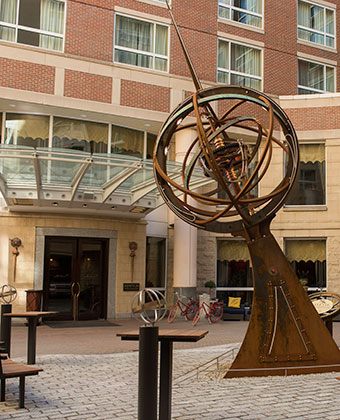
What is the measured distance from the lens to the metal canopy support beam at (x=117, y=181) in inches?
571

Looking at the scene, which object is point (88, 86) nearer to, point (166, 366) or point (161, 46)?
A: point (161, 46)

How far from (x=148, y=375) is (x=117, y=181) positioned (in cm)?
1119

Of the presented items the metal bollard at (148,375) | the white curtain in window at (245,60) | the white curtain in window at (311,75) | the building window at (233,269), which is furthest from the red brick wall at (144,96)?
the metal bollard at (148,375)

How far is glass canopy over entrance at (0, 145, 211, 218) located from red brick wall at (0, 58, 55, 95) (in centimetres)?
367

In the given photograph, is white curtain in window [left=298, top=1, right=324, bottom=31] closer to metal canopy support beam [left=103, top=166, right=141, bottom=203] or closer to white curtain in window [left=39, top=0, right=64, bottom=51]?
white curtain in window [left=39, top=0, right=64, bottom=51]

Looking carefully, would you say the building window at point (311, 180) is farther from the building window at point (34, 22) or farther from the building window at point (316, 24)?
the building window at point (34, 22)

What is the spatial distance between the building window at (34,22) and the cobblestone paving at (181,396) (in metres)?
12.7

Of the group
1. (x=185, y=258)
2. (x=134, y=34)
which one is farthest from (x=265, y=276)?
(x=134, y=34)

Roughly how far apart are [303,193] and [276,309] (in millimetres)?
13960

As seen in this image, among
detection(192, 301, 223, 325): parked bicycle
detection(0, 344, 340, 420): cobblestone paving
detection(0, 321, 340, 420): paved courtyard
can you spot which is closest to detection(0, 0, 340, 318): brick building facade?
detection(192, 301, 223, 325): parked bicycle

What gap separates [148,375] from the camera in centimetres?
470

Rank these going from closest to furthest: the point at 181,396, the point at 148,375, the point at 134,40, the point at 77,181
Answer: the point at 148,375 < the point at 181,396 < the point at 77,181 < the point at 134,40

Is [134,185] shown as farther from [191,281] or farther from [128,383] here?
[128,383]

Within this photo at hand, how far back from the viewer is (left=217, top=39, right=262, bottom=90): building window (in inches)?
856
